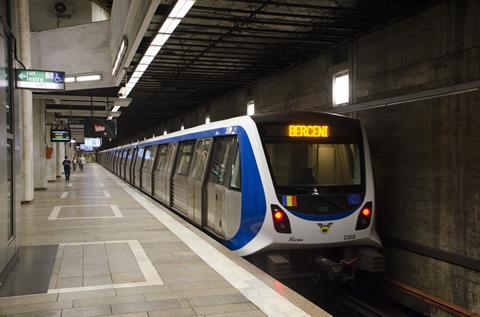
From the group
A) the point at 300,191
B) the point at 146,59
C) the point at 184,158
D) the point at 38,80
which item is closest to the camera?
the point at 300,191

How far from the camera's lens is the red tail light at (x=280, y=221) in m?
6.14

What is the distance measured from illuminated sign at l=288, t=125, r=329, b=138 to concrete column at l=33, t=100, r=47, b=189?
14.6m

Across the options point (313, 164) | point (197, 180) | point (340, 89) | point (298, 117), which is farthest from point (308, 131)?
point (340, 89)

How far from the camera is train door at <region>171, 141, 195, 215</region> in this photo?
1020 cm

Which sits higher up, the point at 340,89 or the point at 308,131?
→ the point at 340,89

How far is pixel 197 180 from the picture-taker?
915cm

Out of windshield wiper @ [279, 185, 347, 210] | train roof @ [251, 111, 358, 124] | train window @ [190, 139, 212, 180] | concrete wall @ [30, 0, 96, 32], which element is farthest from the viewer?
concrete wall @ [30, 0, 96, 32]

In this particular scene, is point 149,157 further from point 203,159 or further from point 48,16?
point 48,16

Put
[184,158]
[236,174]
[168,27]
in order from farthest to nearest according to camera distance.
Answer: [184,158], [168,27], [236,174]

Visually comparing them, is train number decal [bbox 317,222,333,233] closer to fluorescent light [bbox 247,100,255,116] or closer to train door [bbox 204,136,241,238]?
train door [bbox 204,136,241,238]

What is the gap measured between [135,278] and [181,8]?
12.6ft

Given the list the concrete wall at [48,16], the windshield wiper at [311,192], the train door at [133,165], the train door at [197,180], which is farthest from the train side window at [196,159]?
the concrete wall at [48,16]

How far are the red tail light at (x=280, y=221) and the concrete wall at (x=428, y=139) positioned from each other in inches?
111


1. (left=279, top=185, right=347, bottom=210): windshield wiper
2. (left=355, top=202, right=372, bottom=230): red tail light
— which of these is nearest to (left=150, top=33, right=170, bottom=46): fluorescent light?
(left=279, top=185, right=347, bottom=210): windshield wiper
